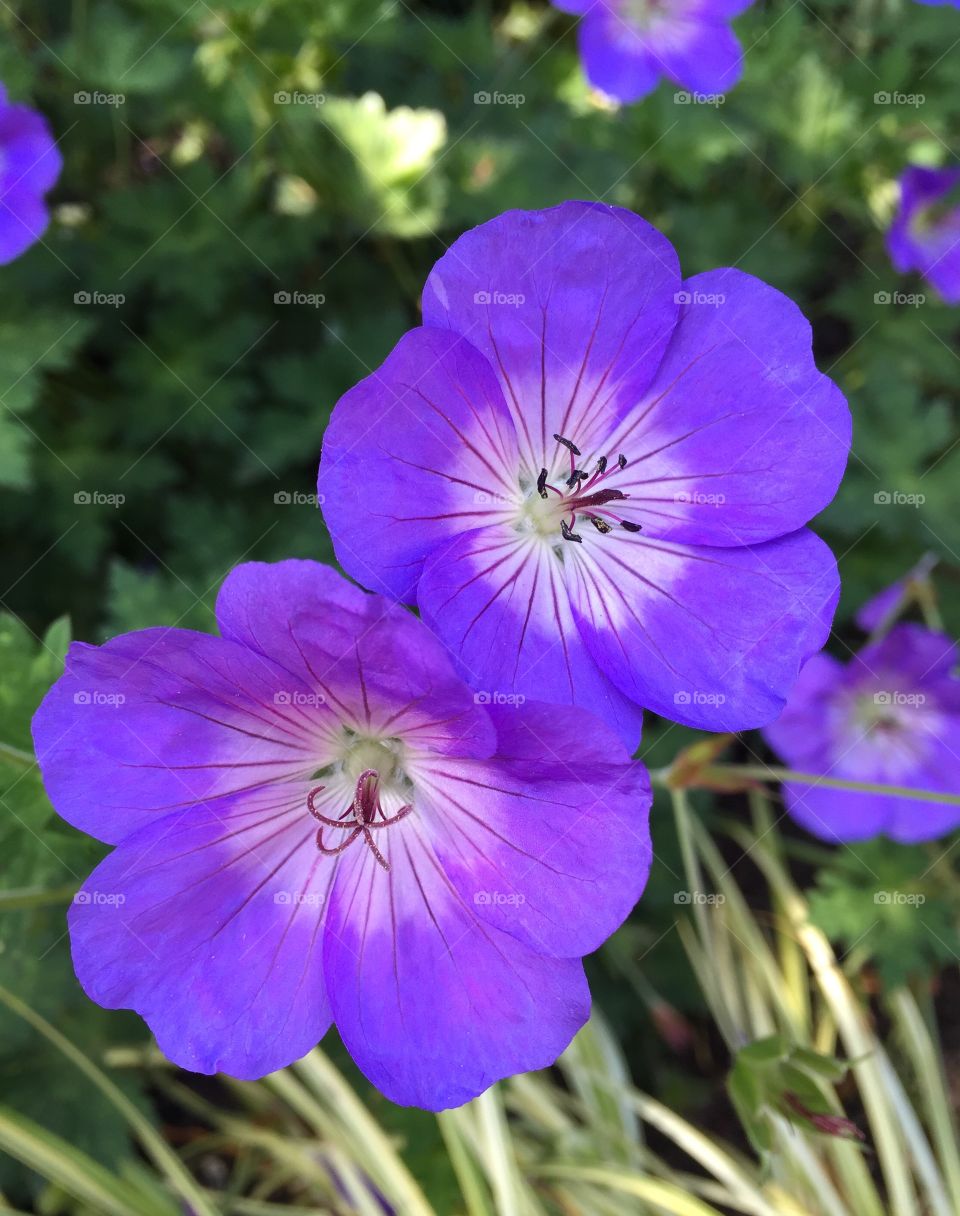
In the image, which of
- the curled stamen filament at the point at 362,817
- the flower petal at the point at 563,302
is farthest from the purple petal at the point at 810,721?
the curled stamen filament at the point at 362,817

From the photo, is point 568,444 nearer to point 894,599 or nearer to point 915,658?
point 894,599

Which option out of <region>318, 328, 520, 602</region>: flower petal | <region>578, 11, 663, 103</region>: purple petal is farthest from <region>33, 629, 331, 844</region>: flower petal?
<region>578, 11, 663, 103</region>: purple petal

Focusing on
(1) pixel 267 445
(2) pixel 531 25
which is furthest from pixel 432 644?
(2) pixel 531 25

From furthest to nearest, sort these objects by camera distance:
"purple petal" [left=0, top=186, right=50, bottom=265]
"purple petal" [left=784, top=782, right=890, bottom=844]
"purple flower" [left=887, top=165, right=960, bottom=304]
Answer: "purple flower" [left=887, top=165, right=960, bottom=304] < "purple petal" [left=784, top=782, right=890, bottom=844] < "purple petal" [left=0, top=186, right=50, bottom=265]

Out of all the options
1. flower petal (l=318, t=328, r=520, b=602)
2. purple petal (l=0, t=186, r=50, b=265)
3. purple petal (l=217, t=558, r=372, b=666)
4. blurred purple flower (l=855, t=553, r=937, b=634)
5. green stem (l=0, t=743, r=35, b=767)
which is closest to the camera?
purple petal (l=217, t=558, r=372, b=666)

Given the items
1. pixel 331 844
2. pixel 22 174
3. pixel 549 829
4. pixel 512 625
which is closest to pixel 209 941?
pixel 331 844

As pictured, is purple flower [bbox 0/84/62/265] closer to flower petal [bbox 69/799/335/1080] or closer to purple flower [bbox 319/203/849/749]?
purple flower [bbox 319/203/849/749]

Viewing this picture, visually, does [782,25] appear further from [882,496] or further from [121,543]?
[121,543]
